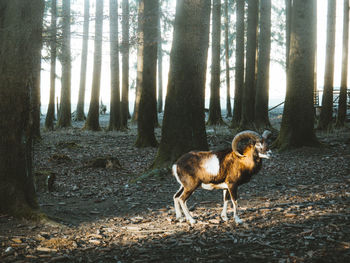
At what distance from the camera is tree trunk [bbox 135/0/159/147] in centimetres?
1423

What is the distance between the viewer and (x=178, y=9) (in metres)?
9.64

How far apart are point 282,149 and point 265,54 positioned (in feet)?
25.7

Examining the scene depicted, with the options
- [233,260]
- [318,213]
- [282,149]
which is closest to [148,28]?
[282,149]

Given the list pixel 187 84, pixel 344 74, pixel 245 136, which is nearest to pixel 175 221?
pixel 245 136

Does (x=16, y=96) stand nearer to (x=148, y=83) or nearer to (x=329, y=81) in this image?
(x=148, y=83)

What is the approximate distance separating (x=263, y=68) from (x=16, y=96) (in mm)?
15364

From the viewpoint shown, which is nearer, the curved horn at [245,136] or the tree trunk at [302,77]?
the curved horn at [245,136]

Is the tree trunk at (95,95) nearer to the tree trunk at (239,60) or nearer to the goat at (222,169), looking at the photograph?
the tree trunk at (239,60)

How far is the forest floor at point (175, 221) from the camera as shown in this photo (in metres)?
4.55

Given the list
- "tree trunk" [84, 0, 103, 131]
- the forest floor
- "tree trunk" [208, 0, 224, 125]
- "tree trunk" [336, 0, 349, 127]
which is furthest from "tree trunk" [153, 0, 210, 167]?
"tree trunk" [208, 0, 224, 125]

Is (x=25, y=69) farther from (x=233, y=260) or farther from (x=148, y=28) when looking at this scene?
(x=148, y=28)

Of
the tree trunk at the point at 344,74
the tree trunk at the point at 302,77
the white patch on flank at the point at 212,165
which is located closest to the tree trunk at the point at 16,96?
the white patch on flank at the point at 212,165

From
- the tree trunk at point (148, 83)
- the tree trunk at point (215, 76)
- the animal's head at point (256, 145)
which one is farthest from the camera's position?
the tree trunk at point (215, 76)

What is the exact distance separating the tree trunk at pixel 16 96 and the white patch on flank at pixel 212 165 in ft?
8.85
